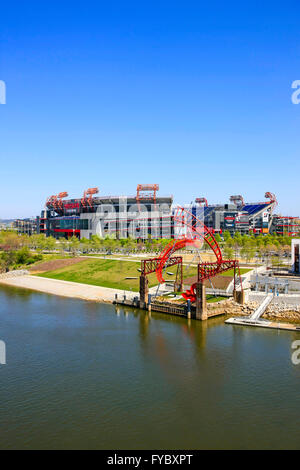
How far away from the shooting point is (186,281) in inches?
3182

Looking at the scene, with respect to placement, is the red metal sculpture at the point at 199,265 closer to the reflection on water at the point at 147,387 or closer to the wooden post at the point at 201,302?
the wooden post at the point at 201,302

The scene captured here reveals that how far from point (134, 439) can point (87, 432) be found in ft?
11.3

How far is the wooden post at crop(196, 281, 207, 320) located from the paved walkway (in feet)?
58.3

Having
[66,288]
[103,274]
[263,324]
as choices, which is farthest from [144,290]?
[103,274]

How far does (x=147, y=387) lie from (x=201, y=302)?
24.3 m

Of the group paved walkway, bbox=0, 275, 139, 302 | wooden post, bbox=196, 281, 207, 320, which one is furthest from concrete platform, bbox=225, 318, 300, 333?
paved walkway, bbox=0, 275, 139, 302

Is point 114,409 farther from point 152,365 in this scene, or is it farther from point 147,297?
point 147,297

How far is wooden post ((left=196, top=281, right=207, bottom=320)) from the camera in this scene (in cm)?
5665

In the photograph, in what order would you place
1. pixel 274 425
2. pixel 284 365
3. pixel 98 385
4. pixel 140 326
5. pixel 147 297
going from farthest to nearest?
pixel 147 297
pixel 140 326
pixel 284 365
pixel 98 385
pixel 274 425

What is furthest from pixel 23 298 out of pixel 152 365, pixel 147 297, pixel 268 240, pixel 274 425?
pixel 268 240

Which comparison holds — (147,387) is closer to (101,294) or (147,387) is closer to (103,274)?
(101,294)

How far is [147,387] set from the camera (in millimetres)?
34094

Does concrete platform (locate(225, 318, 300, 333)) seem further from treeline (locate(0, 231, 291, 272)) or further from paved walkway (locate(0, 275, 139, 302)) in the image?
treeline (locate(0, 231, 291, 272))
